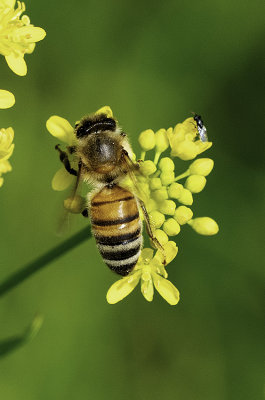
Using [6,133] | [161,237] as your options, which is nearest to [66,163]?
→ [6,133]

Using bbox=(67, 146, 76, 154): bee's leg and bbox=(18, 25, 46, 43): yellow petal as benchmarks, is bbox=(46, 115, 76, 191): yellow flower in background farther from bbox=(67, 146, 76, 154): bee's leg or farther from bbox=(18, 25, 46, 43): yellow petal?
bbox=(18, 25, 46, 43): yellow petal

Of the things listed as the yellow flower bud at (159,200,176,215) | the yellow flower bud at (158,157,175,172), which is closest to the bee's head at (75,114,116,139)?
the yellow flower bud at (158,157,175,172)

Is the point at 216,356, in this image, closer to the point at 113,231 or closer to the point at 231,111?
the point at 231,111

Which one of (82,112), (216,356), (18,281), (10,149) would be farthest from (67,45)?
(216,356)

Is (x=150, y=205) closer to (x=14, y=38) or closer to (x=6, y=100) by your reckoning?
(x=6, y=100)

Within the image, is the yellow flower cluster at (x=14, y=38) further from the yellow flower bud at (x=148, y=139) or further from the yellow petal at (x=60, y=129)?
the yellow flower bud at (x=148, y=139)
